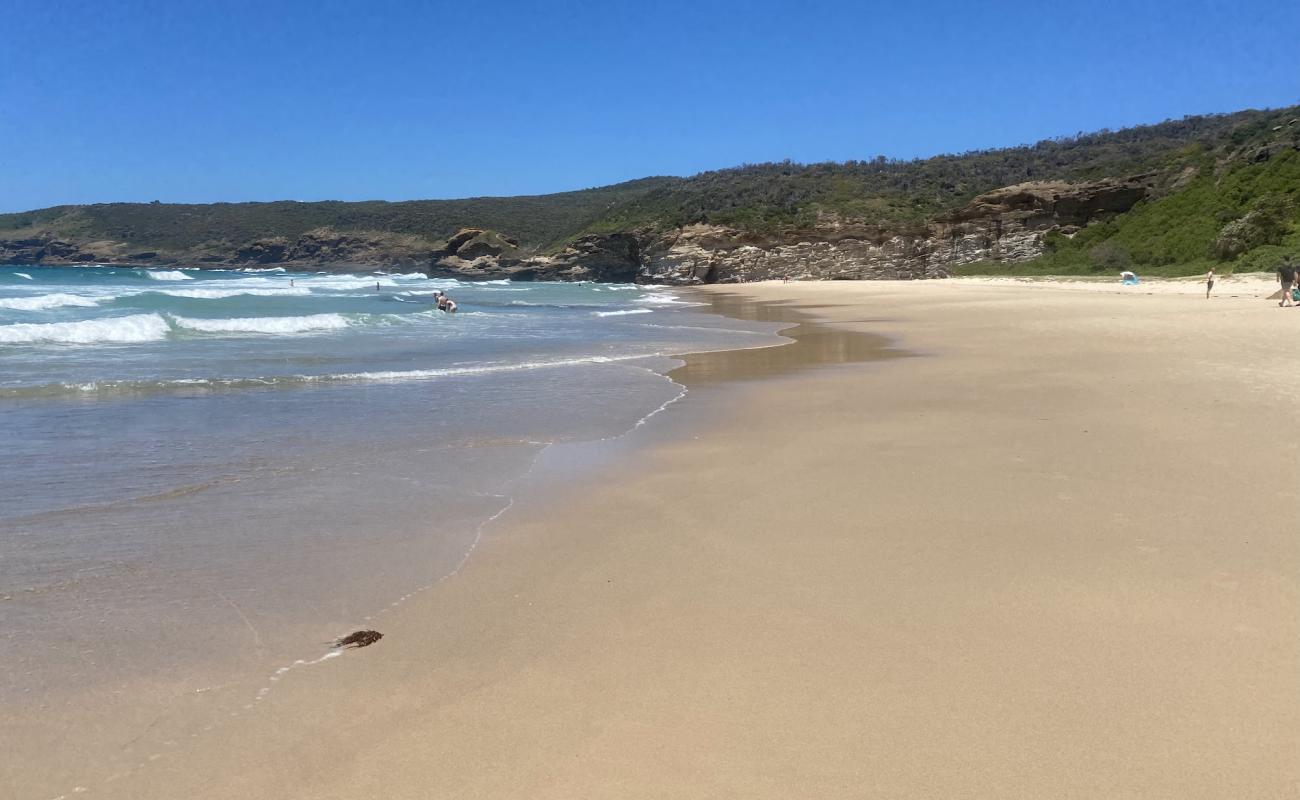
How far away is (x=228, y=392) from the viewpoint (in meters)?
11.3

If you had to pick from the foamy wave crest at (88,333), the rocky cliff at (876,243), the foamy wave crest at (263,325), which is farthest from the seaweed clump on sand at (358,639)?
the rocky cliff at (876,243)

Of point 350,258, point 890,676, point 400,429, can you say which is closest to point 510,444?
point 400,429

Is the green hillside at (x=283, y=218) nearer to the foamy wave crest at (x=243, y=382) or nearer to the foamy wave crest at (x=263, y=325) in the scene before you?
the foamy wave crest at (x=263, y=325)

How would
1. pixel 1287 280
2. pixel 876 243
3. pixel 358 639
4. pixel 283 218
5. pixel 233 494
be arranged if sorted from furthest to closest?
pixel 283 218, pixel 876 243, pixel 1287 280, pixel 233 494, pixel 358 639

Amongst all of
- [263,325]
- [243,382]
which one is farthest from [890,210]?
[243,382]

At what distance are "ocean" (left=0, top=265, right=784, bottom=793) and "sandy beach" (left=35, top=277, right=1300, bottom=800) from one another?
15.1 inches

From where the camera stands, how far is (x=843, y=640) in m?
3.55

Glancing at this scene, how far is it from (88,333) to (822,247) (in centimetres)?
4544

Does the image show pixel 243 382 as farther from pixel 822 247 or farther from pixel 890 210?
pixel 890 210

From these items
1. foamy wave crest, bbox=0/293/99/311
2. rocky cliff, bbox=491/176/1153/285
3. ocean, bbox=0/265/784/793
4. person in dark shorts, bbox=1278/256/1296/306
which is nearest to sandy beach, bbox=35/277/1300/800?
ocean, bbox=0/265/784/793

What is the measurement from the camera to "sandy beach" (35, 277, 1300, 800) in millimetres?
2654

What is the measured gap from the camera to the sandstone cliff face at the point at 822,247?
161ft

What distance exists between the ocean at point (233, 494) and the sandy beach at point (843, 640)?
383 mm

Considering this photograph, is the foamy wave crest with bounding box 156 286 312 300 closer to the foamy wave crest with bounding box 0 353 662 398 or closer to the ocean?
the ocean
